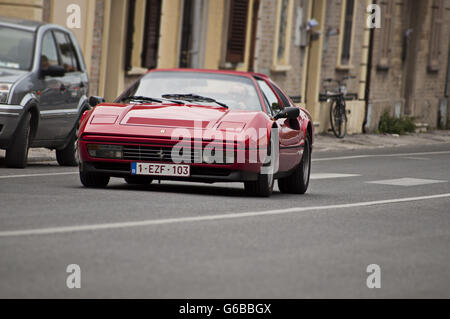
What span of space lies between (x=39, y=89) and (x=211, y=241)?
7.15m

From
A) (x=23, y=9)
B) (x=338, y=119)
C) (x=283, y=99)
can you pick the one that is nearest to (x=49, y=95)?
(x=283, y=99)

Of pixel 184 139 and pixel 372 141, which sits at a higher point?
pixel 184 139

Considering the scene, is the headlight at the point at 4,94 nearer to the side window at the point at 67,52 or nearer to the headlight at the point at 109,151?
the side window at the point at 67,52

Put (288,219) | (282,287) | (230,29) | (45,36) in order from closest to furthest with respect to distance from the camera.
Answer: (282,287) < (288,219) < (45,36) < (230,29)

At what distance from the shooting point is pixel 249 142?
12.0 m

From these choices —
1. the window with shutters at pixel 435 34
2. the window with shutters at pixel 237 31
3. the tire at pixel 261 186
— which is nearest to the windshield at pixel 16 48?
the tire at pixel 261 186

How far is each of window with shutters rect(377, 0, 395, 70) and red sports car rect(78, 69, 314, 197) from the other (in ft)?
80.7

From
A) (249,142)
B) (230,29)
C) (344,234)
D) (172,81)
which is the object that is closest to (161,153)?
(249,142)

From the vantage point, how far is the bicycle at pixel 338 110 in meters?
31.8

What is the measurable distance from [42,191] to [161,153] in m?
1.15

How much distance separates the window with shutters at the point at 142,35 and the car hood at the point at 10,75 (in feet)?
29.9

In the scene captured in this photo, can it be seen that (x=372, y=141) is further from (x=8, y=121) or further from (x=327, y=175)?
(x=8, y=121)

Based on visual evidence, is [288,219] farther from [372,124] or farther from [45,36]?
[372,124]

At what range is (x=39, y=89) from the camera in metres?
15.2
